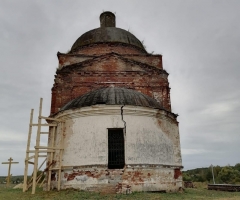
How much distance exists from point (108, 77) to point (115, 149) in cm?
658

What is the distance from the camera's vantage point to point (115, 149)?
9992 millimetres

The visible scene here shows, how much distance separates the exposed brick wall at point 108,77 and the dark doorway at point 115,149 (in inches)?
216

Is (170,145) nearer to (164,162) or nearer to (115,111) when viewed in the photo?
(164,162)

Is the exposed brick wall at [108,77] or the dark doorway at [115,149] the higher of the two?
the exposed brick wall at [108,77]

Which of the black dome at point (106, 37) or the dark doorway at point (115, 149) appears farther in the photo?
the black dome at point (106, 37)

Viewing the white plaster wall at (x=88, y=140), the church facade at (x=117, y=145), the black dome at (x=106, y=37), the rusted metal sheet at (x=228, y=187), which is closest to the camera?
the church facade at (x=117, y=145)

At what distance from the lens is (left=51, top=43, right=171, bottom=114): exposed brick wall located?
1508 centimetres

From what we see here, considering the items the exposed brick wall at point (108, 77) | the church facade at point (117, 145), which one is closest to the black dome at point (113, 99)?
the church facade at point (117, 145)

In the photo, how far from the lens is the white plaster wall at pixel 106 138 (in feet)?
32.1

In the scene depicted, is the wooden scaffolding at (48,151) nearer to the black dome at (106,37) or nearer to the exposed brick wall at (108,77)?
the exposed brick wall at (108,77)

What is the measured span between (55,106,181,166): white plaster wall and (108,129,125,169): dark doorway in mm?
264

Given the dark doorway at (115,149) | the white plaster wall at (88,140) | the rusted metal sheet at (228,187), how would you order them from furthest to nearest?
the rusted metal sheet at (228,187)
the dark doorway at (115,149)
the white plaster wall at (88,140)

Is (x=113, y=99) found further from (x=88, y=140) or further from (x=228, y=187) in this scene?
(x=228, y=187)

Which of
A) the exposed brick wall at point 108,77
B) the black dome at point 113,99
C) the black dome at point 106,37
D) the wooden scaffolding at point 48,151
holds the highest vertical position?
the black dome at point 106,37
